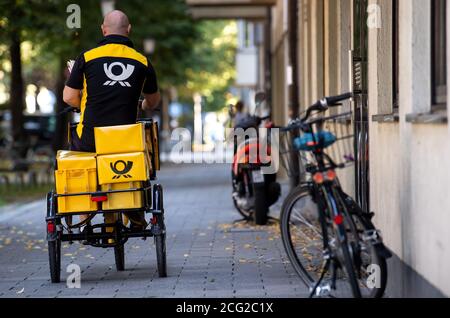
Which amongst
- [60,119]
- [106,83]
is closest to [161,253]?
[106,83]

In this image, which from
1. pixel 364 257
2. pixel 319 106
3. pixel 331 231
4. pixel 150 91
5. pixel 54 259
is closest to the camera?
pixel 364 257

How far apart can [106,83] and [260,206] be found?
5.19 meters

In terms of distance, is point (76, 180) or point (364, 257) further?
point (76, 180)

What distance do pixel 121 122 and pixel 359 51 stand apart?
312cm

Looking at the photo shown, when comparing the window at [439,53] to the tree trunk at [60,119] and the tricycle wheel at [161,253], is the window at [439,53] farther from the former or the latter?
the tree trunk at [60,119]

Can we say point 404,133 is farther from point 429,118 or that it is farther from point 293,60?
point 293,60

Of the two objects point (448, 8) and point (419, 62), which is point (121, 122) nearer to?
point (419, 62)

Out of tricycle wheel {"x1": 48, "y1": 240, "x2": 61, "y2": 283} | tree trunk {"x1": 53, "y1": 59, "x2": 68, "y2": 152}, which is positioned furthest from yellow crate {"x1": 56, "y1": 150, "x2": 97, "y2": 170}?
tree trunk {"x1": 53, "y1": 59, "x2": 68, "y2": 152}

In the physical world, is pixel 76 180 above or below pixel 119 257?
above

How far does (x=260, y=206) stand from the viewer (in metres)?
13.5

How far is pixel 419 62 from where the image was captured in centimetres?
696

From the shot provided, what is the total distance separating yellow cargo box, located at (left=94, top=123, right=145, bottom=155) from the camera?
8.27 meters

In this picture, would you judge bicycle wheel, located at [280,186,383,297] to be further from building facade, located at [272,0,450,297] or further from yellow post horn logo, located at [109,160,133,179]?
yellow post horn logo, located at [109,160,133,179]
